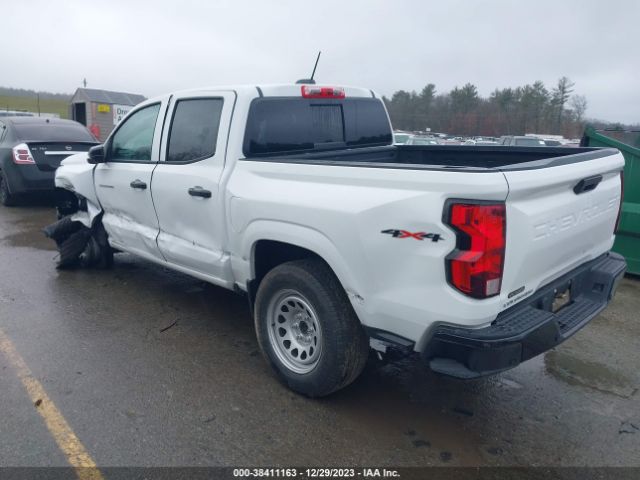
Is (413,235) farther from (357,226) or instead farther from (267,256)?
(267,256)

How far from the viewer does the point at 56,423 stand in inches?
124

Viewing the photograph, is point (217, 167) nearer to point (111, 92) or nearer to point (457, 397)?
point (457, 397)

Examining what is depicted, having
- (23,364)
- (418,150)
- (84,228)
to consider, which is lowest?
(23,364)

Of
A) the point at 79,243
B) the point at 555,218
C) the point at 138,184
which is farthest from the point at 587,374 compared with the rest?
the point at 79,243

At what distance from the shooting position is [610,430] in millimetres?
3213

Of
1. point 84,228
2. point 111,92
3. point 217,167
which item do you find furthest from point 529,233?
point 111,92

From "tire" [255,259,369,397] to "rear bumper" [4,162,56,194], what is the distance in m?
7.36

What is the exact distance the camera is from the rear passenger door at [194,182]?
3857mm

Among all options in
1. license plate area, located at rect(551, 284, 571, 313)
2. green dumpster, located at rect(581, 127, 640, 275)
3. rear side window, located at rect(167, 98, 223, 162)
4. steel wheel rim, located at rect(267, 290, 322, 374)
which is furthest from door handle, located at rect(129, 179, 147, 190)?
green dumpster, located at rect(581, 127, 640, 275)

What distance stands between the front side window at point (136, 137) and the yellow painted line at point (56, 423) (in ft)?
6.27

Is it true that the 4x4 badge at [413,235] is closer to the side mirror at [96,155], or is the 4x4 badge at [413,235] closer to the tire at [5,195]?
the side mirror at [96,155]

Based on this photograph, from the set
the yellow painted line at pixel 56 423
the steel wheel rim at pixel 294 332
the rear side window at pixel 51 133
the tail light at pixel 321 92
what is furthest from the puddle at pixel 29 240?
the steel wheel rim at pixel 294 332

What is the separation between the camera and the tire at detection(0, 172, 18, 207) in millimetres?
9820

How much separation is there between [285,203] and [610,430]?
2.42m
